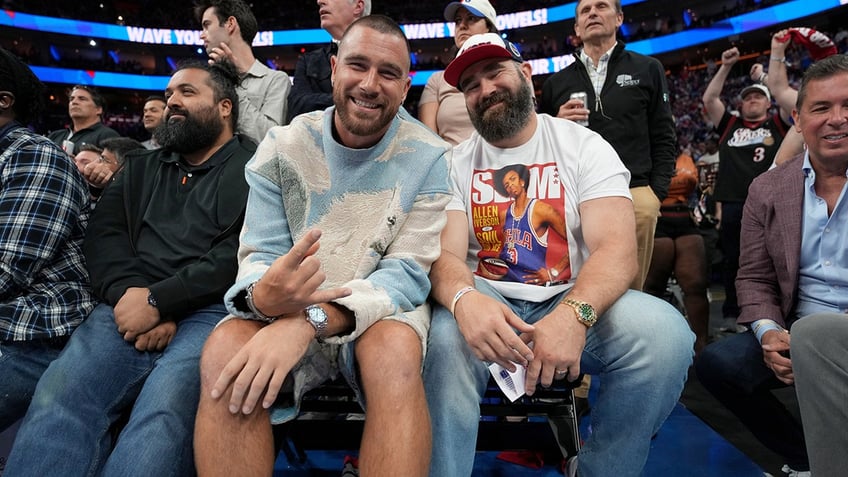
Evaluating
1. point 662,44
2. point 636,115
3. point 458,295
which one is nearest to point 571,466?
point 458,295

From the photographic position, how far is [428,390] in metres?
1.55

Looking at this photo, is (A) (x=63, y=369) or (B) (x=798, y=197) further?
(B) (x=798, y=197)

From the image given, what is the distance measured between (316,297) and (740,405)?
5.89 ft

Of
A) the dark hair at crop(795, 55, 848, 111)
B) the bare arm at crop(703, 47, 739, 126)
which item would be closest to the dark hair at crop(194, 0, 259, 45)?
the dark hair at crop(795, 55, 848, 111)

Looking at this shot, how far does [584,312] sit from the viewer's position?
1.58 meters

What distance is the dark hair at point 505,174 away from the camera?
203 centimetres

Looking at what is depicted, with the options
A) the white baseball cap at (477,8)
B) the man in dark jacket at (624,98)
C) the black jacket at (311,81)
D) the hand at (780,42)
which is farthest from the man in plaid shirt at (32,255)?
the hand at (780,42)

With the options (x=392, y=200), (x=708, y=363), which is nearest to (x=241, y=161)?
(x=392, y=200)

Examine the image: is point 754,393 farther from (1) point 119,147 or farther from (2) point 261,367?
(1) point 119,147

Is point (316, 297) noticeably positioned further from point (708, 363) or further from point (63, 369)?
point (708, 363)

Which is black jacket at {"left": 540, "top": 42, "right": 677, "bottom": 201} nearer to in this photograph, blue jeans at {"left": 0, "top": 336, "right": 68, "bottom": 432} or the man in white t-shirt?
the man in white t-shirt

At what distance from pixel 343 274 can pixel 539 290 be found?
0.72 metres

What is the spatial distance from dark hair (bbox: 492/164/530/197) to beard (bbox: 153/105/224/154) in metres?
1.29

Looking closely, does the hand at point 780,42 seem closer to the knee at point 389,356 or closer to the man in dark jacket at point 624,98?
the man in dark jacket at point 624,98
